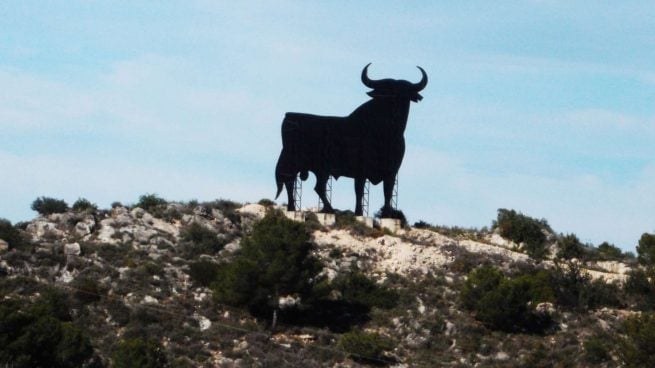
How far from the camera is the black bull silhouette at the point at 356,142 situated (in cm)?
6012

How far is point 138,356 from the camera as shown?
4631 centimetres

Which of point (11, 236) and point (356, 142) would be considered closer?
point (11, 236)

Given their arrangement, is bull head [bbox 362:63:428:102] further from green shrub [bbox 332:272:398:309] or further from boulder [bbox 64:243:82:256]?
boulder [bbox 64:243:82:256]

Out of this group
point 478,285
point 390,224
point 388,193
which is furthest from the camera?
point 390,224

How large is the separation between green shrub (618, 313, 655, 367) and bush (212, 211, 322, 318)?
1107 centimetres

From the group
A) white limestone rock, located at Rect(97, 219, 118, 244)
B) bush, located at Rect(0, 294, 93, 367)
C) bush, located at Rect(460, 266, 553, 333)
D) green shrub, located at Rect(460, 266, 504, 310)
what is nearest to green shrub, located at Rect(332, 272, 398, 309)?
green shrub, located at Rect(460, 266, 504, 310)

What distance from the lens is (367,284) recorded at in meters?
57.1

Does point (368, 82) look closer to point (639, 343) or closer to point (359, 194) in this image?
point (359, 194)

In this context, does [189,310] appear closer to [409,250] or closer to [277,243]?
[277,243]

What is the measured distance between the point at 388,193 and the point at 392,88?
4.06 meters

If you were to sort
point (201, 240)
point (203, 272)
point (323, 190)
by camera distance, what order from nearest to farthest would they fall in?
1. point (203, 272)
2. point (201, 240)
3. point (323, 190)

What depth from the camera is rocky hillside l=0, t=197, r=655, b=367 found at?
51.2m

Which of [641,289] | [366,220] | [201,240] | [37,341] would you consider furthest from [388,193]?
[37,341]

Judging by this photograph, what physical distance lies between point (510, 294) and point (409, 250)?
6.38 metres
